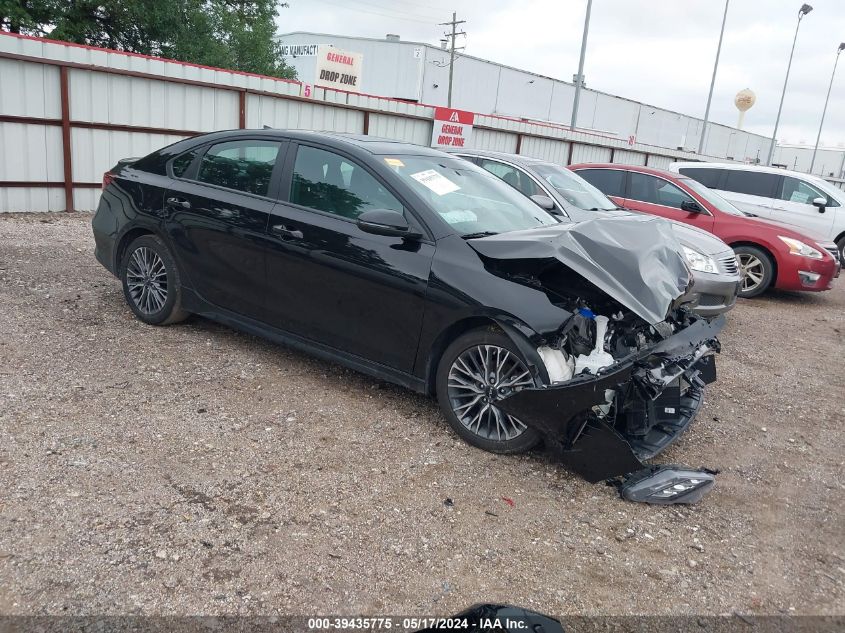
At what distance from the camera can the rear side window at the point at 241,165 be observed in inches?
186

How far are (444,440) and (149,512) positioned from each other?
1.68 metres

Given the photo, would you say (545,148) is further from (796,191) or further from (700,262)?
(700,262)

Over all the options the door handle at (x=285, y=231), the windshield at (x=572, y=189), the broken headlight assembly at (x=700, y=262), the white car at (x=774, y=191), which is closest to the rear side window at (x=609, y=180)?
Answer: the windshield at (x=572, y=189)

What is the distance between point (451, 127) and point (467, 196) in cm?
1253

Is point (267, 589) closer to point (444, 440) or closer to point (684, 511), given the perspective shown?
point (444, 440)

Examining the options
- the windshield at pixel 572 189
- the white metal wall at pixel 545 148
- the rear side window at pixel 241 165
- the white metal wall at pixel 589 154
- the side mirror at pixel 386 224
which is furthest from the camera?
the white metal wall at pixel 589 154

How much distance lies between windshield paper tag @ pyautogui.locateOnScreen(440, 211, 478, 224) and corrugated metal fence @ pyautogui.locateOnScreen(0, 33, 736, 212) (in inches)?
351

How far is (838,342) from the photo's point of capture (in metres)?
7.40

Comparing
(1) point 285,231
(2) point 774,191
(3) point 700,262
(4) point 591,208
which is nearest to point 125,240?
(1) point 285,231

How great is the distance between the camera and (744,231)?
30.0 ft

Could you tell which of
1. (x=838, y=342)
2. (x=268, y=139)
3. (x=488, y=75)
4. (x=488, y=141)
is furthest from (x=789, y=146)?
(x=268, y=139)

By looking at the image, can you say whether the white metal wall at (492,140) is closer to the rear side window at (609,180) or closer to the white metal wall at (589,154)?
the white metal wall at (589,154)

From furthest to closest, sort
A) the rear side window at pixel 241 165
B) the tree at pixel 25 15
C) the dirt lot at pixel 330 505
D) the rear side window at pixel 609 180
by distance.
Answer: the tree at pixel 25 15, the rear side window at pixel 609 180, the rear side window at pixel 241 165, the dirt lot at pixel 330 505

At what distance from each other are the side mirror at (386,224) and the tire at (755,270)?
687cm
